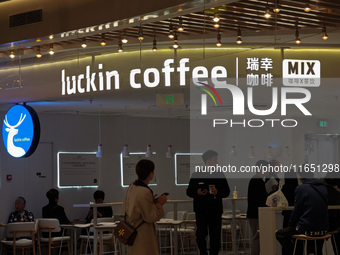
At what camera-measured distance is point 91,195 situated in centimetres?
1409

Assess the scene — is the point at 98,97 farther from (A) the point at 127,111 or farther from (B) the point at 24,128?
(A) the point at 127,111

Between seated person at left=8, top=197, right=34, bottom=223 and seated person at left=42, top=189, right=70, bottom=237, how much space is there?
0.31 meters

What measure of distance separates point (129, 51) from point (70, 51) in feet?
2.96

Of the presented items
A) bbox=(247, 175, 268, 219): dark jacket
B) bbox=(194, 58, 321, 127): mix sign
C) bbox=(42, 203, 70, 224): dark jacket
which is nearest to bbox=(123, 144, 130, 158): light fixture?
bbox=(42, 203, 70, 224): dark jacket

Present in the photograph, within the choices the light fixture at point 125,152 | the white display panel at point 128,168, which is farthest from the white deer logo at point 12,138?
the white display panel at point 128,168

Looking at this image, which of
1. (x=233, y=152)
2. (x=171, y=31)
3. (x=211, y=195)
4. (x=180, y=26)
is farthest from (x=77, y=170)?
(x=180, y=26)

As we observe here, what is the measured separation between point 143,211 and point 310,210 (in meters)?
2.18

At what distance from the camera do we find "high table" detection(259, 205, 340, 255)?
7.80 m

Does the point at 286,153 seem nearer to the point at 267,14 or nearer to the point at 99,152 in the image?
the point at 267,14

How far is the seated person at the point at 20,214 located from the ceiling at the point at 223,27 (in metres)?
3.57

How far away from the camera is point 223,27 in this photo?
796cm

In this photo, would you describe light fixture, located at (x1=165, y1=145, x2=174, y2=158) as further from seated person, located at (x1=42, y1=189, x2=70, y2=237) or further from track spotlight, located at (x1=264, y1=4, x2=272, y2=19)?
track spotlight, located at (x1=264, y1=4, x2=272, y2=19)

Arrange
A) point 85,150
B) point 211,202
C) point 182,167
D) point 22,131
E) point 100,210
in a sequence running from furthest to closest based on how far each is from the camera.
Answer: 1. point 182,167
2. point 85,150
3. point 100,210
4. point 22,131
5. point 211,202

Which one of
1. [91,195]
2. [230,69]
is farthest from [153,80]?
[91,195]
